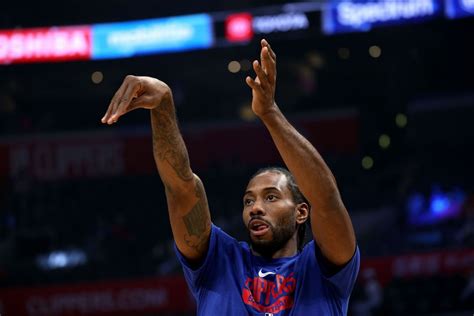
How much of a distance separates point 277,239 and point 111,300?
11346mm

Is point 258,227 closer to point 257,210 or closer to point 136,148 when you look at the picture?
point 257,210

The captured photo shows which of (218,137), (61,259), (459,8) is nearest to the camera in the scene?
(459,8)

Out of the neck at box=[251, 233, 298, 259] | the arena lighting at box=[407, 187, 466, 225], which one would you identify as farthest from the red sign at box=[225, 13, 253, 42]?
the neck at box=[251, 233, 298, 259]

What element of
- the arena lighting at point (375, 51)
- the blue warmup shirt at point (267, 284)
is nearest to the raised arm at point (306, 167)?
the blue warmup shirt at point (267, 284)

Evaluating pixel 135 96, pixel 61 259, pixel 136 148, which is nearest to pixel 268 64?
pixel 135 96

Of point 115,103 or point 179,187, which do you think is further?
point 179,187

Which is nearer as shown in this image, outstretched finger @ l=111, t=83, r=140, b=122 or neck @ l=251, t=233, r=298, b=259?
outstretched finger @ l=111, t=83, r=140, b=122

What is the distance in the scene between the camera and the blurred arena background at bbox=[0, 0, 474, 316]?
14.5 m

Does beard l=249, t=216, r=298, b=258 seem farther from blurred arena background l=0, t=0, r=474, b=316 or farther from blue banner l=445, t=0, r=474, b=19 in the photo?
blue banner l=445, t=0, r=474, b=19

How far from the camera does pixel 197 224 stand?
356 centimetres

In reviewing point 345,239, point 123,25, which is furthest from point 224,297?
point 123,25

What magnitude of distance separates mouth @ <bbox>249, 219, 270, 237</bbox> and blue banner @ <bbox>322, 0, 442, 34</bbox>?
12.0 metres

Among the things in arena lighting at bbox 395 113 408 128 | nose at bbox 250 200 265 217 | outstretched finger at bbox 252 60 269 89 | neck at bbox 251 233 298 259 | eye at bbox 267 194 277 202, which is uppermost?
outstretched finger at bbox 252 60 269 89

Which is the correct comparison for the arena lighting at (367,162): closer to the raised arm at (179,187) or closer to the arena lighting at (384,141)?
the arena lighting at (384,141)
